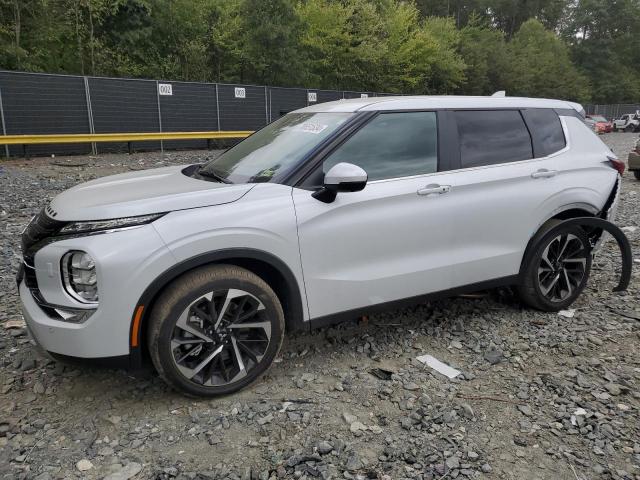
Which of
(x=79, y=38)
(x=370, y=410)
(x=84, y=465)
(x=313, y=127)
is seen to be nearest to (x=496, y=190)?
(x=313, y=127)

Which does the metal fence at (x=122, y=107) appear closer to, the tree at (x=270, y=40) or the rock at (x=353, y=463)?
the tree at (x=270, y=40)

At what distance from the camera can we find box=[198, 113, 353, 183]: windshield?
Result: 336 cm

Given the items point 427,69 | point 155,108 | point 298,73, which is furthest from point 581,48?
point 155,108

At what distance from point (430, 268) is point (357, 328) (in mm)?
810

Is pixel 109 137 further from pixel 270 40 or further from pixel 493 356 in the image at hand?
pixel 493 356

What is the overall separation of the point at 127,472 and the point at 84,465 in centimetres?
23

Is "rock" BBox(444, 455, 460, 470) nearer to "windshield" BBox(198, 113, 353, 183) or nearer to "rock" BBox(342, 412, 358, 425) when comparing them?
"rock" BBox(342, 412, 358, 425)

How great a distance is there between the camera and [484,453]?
8.66 ft

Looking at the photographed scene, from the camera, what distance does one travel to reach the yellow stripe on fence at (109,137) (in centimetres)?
1337

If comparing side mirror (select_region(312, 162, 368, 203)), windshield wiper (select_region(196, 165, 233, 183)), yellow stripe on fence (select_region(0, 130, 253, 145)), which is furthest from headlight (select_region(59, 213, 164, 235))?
yellow stripe on fence (select_region(0, 130, 253, 145))

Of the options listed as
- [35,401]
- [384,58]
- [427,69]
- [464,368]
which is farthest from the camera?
[427,69]

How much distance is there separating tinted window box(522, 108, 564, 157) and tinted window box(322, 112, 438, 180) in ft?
3.26

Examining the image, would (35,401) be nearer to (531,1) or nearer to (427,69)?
(427,69)

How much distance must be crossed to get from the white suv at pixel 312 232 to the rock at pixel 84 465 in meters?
0.50
